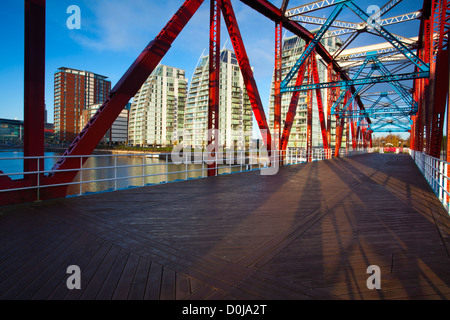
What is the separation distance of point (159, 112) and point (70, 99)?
5583 cm

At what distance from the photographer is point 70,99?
4870 inches

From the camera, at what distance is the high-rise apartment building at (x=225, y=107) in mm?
84625

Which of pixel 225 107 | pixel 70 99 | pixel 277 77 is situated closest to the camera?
pixel 277 77

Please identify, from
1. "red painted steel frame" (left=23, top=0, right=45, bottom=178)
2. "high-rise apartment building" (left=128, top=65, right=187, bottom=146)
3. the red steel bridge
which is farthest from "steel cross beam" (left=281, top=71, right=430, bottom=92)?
"high-rise apartment building" (left=128, top=65, right=187, bottom=146)

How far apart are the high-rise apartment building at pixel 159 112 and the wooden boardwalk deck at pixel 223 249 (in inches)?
3684

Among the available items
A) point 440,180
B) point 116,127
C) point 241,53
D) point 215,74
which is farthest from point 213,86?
point 116,127

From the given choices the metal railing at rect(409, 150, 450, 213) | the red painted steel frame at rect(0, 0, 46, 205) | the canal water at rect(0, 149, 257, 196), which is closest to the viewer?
the red painted steel frame at rect(0, 0, 46, 205)

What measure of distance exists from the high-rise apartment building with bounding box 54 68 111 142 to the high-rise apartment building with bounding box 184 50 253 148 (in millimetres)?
56940

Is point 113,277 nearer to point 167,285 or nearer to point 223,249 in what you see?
point 167,285

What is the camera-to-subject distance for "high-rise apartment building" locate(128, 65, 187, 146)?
98.8 m

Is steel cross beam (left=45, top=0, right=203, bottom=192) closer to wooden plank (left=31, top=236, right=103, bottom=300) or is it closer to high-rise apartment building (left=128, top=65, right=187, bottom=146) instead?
wooden plank (left=31, top=236, right=103, bottom=300)

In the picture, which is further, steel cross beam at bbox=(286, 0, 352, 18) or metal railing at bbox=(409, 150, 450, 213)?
steel cross beam at bbox=(286, 0, 352, 18)

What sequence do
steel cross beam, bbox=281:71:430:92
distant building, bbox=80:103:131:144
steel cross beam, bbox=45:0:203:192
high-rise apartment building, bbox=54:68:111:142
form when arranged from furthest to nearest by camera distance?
1. high-rise apartment building, bbox=54:68:111:142
2. distant building, bbox=80:103:131:144
3. steel cross beam, bbox=281:71:430:92
4. steel cross beam, bbox=45:0:203:192
